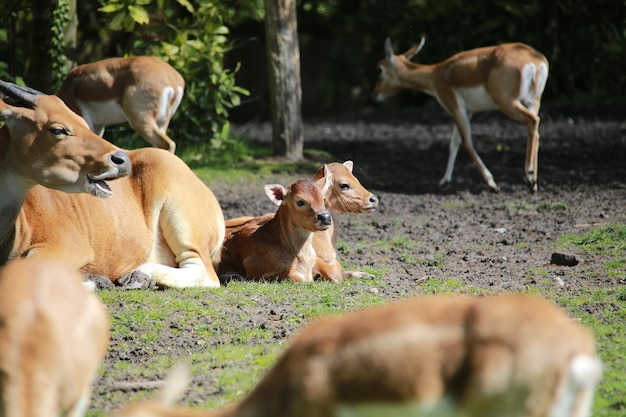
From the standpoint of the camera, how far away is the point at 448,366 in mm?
2838

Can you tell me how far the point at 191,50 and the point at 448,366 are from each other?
31.8ft

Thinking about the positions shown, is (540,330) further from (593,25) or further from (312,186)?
(593,25)

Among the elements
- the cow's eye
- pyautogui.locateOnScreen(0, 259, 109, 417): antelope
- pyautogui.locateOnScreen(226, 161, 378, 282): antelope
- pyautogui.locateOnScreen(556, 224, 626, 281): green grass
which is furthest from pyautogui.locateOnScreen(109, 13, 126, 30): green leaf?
pyautogui.locateOnScreen(0, 259, 109, 417): antelope

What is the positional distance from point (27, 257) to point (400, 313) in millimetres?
3795

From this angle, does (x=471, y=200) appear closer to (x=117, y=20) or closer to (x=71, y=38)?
(x=117, y=20)

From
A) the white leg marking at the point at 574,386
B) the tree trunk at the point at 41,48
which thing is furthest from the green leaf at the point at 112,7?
Answer: the white leg marking at the point at 574,386

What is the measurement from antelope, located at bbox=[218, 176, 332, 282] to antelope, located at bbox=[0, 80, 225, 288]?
10.5 inches

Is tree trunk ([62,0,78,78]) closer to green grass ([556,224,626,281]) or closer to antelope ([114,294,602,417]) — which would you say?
green grass ([556,224,626,281])

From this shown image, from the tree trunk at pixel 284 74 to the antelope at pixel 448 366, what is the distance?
33.4 ft

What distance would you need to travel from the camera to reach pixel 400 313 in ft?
9.84

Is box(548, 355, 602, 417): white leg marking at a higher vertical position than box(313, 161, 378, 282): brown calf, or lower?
higher

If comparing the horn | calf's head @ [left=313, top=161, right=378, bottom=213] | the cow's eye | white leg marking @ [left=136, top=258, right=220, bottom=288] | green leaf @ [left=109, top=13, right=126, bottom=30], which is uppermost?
the horn

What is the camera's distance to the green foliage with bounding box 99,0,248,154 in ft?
37.5

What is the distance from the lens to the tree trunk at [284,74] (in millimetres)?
12781
